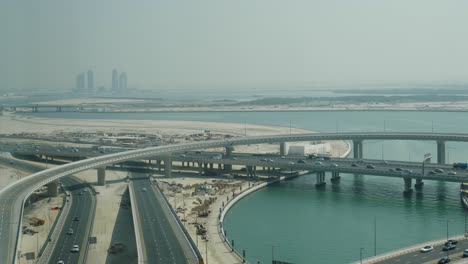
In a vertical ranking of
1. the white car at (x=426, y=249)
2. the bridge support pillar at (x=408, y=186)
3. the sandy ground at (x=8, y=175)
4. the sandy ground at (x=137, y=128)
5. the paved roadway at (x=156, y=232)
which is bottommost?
the white car at (x=426, y=249)

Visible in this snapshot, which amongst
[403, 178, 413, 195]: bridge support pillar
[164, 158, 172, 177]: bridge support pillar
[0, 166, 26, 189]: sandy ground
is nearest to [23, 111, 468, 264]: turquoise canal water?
[403, 178, 413, 195]: bridge support pillar

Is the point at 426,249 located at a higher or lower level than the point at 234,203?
lower

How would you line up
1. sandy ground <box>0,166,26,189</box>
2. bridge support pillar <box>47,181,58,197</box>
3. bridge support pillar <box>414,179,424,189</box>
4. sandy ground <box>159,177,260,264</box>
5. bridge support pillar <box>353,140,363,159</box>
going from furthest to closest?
bridge support pillar <box>353,140,363,159</box> < bridge support pillar <box>414,179,424,189</box> < sandy ground <box>0,166,26,189</box> < bridge support pillar <box>47,181,58,197</box> < sandy ground <box>159,177,260,264</box>

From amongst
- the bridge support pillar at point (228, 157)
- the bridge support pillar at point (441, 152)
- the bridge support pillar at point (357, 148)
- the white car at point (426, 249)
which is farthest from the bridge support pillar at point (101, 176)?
the bridge support pillar at point (441, 152)

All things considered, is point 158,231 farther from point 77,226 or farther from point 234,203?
point 234,203

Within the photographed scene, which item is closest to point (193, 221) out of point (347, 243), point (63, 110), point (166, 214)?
point (166, 214)

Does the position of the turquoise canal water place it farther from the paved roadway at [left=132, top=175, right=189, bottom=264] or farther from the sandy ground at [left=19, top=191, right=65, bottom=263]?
the sandy ground at [left=19, top=191, right=65, bottom=263]

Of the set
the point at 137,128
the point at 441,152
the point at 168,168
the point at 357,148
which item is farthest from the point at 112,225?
the point at 137,128

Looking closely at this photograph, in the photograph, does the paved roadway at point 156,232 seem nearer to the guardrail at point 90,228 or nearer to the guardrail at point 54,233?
the guardrail at point 90,228
